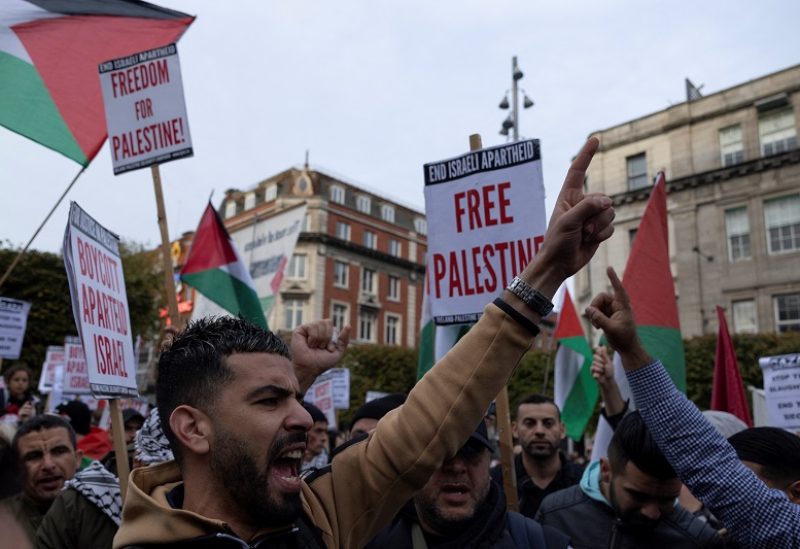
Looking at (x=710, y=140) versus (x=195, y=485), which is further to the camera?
(x=710, y=140)

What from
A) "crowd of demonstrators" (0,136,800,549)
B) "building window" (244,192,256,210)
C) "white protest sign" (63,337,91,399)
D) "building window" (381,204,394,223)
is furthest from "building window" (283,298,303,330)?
"crowd of demonstrators" (0,136,800,549)

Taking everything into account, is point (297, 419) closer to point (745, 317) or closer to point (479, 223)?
point (479, 223)

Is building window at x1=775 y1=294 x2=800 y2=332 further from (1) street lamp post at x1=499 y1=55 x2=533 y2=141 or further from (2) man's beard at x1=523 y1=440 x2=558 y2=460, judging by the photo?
(2) man's beard at x1=523 y1=440 x2=558 y2=460

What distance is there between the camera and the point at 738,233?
80.4ft

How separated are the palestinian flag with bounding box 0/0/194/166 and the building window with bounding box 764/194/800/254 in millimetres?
22659

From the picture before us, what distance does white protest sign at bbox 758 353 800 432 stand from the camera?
5746 millimetres

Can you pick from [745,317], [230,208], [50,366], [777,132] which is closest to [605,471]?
[50,366]

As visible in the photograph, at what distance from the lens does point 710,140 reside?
25938 mm

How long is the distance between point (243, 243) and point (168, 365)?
8.97 meters

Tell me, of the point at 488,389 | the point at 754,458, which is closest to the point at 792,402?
the point at 754,458

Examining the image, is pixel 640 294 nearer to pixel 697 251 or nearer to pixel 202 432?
pixel 202 432

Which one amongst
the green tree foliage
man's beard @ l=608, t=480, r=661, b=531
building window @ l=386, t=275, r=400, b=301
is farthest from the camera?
building window @ l=386, t=275, r=400, b=301

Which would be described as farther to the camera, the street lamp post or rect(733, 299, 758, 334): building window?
rect(733, 299, 758, 334): building window

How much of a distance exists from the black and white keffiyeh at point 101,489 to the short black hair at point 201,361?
5.00ft
